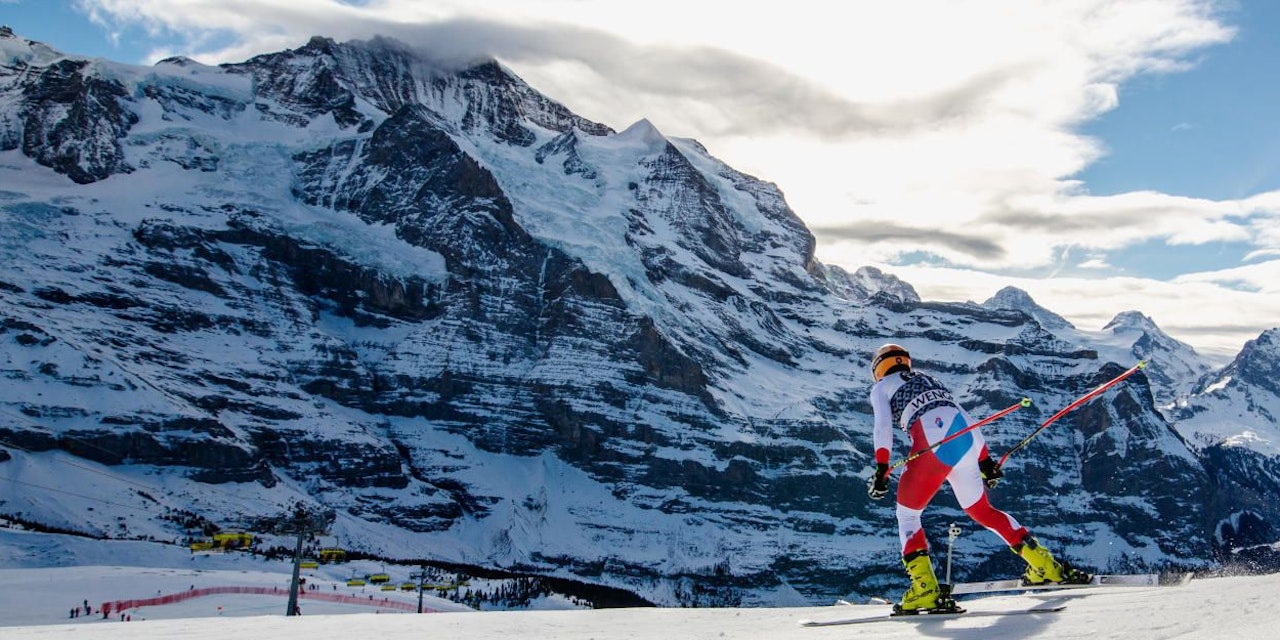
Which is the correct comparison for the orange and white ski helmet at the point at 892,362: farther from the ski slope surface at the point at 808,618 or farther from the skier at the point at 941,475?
the ski slope surface at the point at 808,618

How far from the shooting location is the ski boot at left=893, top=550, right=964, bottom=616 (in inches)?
519

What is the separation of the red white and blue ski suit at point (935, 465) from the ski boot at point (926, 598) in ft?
2.16

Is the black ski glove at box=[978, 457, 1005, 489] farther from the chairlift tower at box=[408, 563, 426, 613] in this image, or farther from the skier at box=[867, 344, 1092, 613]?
the chairlift tower at box=[408, 563, 426, 613]

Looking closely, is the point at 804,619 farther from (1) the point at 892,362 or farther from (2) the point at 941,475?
(1) the point at 892,362

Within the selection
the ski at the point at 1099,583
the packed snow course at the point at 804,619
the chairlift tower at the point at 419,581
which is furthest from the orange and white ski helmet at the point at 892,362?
the chairlift tower at the point at 419,581

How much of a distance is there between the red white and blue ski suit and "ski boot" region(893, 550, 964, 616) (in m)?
0.66

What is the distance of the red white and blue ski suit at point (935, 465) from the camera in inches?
568

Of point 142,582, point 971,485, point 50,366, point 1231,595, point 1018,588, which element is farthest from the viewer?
point 50,366

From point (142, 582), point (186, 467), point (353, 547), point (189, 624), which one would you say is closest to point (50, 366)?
point (186, 467)

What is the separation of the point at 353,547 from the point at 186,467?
32495 mm

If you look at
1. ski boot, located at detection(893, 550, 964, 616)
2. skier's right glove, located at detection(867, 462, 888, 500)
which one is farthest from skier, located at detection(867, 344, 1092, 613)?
ski boot, located at detection(893, 550, 964, 616)

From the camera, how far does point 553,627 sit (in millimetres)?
13211

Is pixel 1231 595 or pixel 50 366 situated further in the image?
pixel 50 366

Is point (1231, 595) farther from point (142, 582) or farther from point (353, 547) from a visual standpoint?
point (353, 547)
